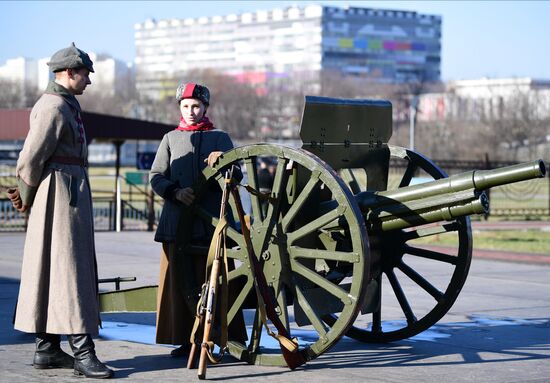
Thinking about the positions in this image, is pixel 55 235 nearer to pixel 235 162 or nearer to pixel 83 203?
pixel 83 203

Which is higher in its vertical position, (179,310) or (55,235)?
(55,235)

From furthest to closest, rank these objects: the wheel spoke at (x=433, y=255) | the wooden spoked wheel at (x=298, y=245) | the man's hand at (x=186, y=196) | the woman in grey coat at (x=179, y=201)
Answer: the wheel spoke at (x=433, y=255) → the woman in grey coat at (x=179, y=201) → the man's hand at (x=186, y=196) → the wooden spoked wheel at (x=298, y=245)

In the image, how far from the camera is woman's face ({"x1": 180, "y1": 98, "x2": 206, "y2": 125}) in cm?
799

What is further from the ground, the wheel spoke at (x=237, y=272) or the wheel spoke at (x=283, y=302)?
the wheel spoke at (x=237, y=272)

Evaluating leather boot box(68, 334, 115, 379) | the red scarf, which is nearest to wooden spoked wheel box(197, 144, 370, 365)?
the red scarf

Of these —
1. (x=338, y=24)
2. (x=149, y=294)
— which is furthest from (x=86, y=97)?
(x=149, y=294)

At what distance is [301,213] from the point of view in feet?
26.7

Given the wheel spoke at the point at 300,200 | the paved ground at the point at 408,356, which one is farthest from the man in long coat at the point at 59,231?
the wheel spoke at the point at 300,200

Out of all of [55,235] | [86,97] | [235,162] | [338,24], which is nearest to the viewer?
[55,235]

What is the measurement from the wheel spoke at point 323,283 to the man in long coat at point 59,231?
51.1 inches

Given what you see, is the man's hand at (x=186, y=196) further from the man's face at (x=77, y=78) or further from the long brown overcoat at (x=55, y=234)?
the man's face at (x=77, y=78)

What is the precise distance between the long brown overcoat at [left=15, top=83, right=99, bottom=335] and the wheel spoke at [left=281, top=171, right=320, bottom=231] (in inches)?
49.1

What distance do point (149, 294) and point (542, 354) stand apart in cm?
284

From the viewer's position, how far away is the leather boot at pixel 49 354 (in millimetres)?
7516
